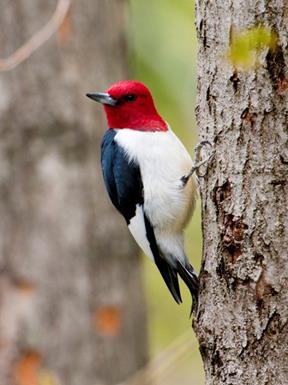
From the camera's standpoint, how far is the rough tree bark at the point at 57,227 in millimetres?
4953

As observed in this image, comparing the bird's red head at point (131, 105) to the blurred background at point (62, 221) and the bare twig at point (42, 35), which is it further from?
the blurred background at point (62, 221)

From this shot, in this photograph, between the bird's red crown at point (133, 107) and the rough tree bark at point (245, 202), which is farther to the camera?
the bird's red crown at point (133, 107)

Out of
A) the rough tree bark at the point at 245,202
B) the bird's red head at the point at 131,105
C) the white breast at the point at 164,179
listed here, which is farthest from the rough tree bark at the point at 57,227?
the rough tree bark at the point at 245,202

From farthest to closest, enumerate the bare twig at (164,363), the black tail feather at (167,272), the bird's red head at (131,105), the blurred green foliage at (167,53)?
the blurred green foliage at (167,53), the bare twig at (164,363), the bird's red head at (131,105), the black tail feather at (167,272)

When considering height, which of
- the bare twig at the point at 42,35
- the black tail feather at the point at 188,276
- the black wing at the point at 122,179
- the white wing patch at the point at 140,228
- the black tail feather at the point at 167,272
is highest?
the bare twig at the point at 42,35

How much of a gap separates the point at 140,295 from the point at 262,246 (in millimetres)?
2627

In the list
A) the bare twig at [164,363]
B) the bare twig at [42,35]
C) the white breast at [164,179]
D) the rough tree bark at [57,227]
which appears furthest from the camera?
the rough tree bark at [57,227]

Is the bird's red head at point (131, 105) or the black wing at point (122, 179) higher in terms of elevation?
the bird's red head at point (131, 105)

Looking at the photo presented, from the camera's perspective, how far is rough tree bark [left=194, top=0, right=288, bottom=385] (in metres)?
2.65

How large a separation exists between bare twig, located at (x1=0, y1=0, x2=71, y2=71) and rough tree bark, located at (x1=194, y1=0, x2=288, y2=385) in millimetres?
1951


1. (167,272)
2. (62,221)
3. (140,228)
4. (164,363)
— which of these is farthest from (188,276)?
(62,221)

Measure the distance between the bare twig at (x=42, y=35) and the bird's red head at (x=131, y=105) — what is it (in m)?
0.90

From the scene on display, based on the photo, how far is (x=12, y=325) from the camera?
195 inches

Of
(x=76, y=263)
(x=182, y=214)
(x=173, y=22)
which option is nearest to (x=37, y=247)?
(x=76, y=263)
